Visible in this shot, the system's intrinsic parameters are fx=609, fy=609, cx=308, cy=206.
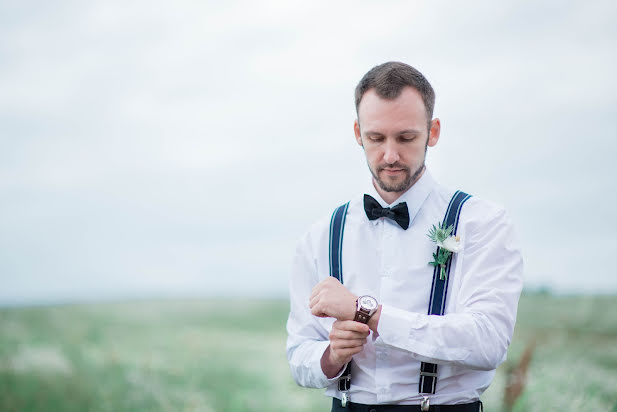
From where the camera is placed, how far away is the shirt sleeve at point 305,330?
80.6 inches

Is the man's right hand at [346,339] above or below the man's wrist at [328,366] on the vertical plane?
above

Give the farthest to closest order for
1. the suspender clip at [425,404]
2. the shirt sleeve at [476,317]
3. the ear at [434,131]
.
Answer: the ear at [434,131] → the suspender clip at [425,404] → the shirt sleeve at [476,317]

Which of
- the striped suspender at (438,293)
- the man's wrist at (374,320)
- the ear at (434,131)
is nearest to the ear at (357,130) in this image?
the ear at (434,131)

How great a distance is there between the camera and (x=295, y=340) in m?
2.20

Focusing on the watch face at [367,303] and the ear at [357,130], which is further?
the ear at [357,130]

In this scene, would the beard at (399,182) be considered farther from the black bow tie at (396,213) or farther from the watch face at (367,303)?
the watch face at (367,303)

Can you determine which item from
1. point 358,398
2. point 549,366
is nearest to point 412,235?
point 358,398

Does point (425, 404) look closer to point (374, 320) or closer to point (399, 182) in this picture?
point (374, 320)

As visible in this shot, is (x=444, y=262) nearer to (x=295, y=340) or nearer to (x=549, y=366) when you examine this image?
(x=295, y=340)

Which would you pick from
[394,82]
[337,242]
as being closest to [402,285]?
[337,242]

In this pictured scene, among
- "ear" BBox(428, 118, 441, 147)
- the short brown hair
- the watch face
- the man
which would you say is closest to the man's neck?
the man

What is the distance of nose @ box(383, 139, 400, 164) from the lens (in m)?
1.96

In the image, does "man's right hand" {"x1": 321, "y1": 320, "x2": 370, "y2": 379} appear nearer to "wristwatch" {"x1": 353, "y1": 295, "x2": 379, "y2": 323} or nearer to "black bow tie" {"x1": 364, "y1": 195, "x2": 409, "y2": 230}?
"wristwatch" {"x1": 353, "y1": 295, "x2": 379, "y2": 323}

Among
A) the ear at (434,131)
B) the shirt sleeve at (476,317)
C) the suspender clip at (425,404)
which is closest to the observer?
the shirt sleeve at (476,317)
